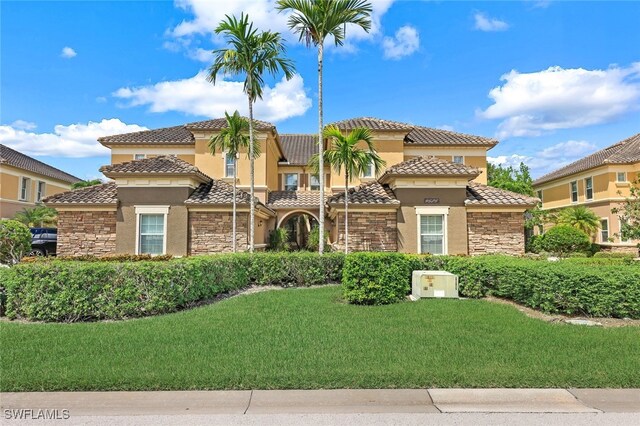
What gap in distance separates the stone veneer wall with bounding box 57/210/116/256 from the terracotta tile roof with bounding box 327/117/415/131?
13.1 m

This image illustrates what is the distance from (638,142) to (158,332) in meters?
36.7

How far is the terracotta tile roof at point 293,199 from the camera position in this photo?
2323 cm

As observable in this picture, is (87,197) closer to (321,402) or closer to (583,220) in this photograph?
(321,402)

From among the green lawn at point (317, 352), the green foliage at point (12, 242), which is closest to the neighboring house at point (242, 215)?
the green foliage at point (12, 242)

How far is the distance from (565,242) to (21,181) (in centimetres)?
4220

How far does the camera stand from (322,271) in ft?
41.7

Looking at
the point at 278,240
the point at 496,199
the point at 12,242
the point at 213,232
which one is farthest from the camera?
the point at 278,240

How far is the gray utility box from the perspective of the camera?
10.5m

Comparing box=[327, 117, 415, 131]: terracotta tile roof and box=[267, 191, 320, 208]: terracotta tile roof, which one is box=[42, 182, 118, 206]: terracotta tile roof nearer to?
box=[267, 191, 320, 208]: terracotta tile roof

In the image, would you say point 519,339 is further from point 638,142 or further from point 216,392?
point 638,142

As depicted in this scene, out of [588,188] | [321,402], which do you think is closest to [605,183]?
[588,188]

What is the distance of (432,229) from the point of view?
16500 millimetres

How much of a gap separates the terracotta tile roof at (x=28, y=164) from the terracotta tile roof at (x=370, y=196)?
29.4 meters

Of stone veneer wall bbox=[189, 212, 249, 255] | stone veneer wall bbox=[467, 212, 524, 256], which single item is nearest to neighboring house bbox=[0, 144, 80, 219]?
stone veneer wall bbox=[189, 212, 249, 255]
